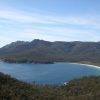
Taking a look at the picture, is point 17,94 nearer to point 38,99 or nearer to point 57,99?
point 38,99

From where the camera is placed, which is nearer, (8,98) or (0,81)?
(8,98)

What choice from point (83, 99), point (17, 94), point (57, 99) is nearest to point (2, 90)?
point (17, 94)

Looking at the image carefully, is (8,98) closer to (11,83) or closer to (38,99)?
(38,99)

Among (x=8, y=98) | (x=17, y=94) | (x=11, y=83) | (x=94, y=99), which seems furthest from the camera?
(x=11, y=83)

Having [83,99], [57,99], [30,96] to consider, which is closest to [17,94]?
[30,96]

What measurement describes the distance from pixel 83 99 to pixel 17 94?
12.6m

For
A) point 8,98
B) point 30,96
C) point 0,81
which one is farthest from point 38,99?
point 0,81

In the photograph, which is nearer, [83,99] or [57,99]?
[57,99]

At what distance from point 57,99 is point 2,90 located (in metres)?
8.83

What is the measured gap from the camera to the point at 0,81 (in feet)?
176

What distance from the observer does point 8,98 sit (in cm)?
4347

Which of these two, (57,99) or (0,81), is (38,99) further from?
(0,81)

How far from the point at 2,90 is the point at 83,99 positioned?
1452 centimetres

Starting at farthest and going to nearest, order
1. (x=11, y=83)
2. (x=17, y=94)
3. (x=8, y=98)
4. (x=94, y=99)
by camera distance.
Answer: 1. (x=11, y=83)
2. (x=94, y=99)
3. (x=17, y=94)
4. (x=8, y=98)
